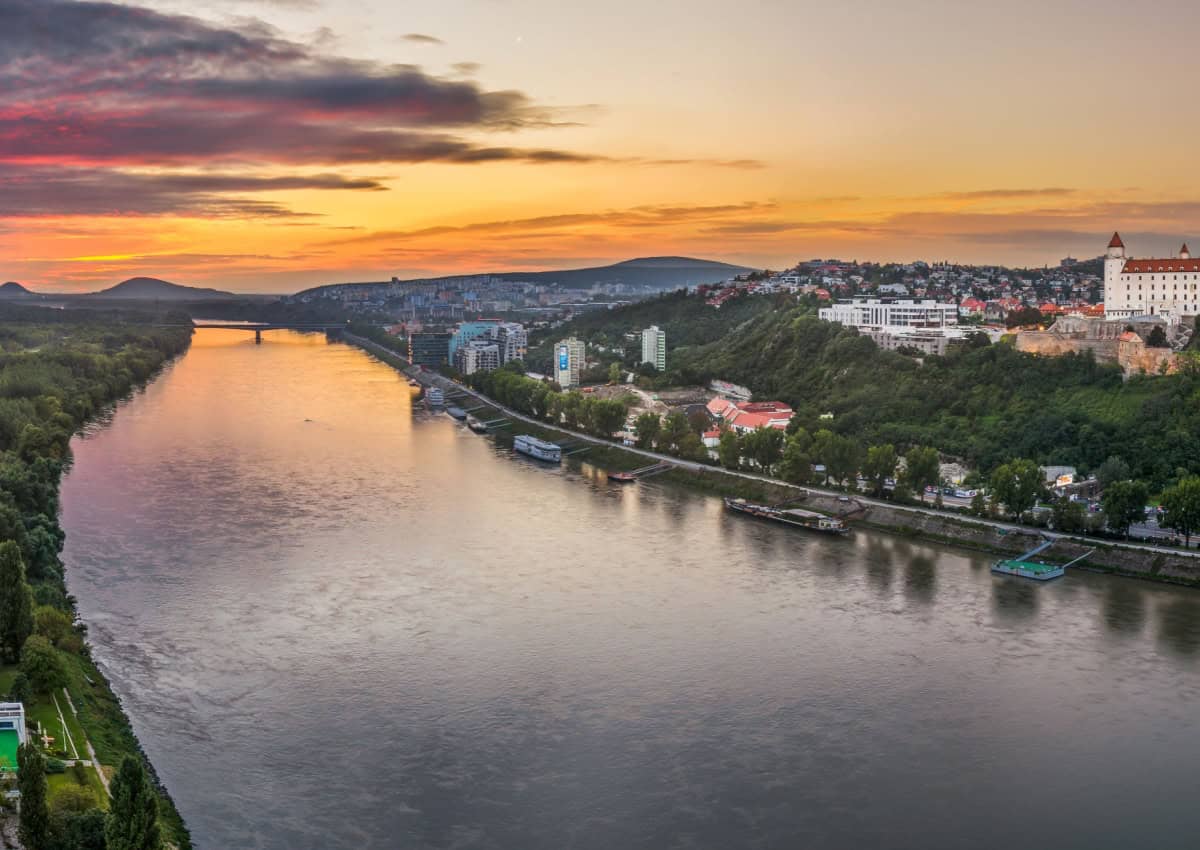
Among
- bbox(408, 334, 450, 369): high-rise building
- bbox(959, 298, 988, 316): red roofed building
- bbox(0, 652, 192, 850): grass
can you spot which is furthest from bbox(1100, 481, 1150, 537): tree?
bbox(408, 334, 450, 369): high-rise building

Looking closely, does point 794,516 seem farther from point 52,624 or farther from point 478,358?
point 478,358

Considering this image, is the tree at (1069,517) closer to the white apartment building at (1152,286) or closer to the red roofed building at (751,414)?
the red roofed building at (751,414)

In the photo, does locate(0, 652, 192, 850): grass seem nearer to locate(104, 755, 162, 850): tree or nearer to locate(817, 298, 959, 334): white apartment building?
locate(104, 755, 162, 850): tree

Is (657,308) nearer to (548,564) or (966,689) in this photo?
(548,564)

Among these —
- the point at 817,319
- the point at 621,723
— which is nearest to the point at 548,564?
the point at 621,723

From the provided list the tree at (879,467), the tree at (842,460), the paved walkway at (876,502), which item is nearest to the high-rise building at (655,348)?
the paved walkway at (876,502)

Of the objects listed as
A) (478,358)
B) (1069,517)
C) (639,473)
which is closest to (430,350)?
(478,358)

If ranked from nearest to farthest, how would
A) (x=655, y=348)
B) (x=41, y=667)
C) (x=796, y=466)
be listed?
1. (x=41, y=667)
2. (x=796, y=466)
3. (x=655, y=348)
